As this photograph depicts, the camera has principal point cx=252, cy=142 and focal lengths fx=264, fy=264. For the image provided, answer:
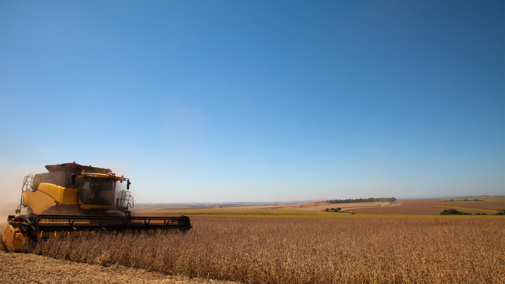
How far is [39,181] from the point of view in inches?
469

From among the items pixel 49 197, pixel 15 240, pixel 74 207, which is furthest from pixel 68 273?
pixel 49 197

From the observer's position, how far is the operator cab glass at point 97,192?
35.2ft

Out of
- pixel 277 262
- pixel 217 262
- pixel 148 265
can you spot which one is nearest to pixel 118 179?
pixel 148 265

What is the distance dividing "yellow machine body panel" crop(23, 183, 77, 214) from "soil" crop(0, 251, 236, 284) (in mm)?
3190

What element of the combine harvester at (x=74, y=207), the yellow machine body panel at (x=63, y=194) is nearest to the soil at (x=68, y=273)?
the combine harvester at (x=74, y=207)

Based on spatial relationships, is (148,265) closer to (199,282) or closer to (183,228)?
(199,282)

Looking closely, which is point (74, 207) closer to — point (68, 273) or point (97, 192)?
point (97, 192)

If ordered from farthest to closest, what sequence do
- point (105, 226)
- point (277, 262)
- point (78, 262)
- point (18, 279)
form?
1. point (105, 226)
2. point (78, 262)
3. point (277, 262)
4. point (18, 279)

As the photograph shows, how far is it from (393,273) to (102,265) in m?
7.21

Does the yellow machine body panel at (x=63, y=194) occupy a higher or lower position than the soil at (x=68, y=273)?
higher

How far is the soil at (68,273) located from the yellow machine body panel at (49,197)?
10.5ft

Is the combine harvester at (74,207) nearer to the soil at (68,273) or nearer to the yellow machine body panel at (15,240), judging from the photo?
the yellow machine body panel at (15,240)

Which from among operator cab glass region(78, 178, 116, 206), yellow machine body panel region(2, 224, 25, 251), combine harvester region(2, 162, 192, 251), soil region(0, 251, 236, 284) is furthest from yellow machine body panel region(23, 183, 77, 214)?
soil region(0, 251, 236, 284)

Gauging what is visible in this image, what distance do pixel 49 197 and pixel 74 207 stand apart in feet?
4.16
